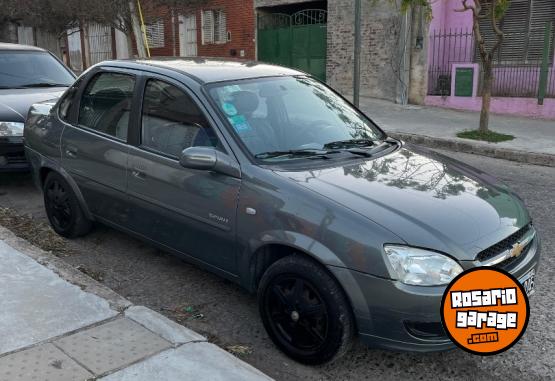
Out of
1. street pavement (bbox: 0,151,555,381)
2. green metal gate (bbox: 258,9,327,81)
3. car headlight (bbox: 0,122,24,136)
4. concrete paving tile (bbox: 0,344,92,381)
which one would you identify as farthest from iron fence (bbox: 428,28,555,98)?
concrete paving tile (bbox: 0,344,92,381)

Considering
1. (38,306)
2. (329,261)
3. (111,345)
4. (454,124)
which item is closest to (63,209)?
(38,306)

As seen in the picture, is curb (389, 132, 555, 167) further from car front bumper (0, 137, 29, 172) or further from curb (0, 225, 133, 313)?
curb (0, 225, 133, 313)

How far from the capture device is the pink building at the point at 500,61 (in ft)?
42.2

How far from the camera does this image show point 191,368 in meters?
2.92

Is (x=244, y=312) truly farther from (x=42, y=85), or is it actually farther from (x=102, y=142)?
(x=42, y=85)

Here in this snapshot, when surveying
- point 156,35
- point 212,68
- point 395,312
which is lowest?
point 395,312

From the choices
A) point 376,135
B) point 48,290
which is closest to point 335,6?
point 376,135

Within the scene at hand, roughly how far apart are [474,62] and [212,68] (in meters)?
11.4

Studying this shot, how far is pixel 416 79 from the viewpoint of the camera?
14.7 meters

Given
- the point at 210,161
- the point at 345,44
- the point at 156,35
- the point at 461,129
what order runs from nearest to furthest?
1. the point at 210,161
2. the point at 461,129
3. the point at 345,44
4. the point at 156,35

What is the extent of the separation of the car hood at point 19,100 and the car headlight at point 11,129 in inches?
2.1

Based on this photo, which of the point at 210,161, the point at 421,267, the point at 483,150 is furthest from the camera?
the point at 483,150

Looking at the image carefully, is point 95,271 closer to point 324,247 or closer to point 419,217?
point 324,247

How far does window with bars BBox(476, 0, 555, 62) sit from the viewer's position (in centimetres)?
1304
